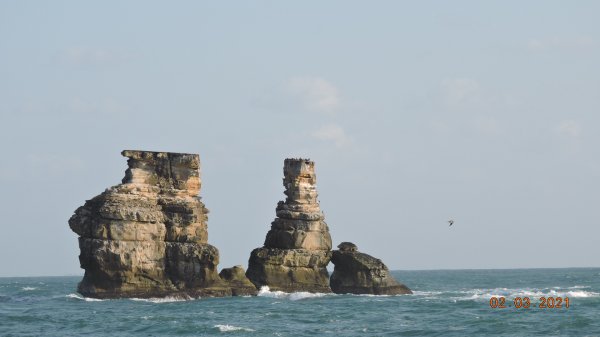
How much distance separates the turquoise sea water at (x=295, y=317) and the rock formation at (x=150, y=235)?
1190 mm

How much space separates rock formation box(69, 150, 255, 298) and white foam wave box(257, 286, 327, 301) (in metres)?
2.28

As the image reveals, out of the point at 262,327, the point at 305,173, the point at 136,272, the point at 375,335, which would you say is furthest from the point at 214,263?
the point at 375,335

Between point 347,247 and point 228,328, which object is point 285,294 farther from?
point 228,328

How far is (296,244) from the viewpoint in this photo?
63.8 metres

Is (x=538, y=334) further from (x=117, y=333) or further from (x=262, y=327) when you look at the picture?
(x=117, y=333)

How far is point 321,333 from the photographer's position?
44375mm

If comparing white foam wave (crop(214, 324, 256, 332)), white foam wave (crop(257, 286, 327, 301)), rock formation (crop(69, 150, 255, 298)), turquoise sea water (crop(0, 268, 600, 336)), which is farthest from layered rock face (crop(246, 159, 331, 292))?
white foam wave (crop(214, 324, 256, 332))

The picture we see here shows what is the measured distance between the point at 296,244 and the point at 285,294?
3226mm

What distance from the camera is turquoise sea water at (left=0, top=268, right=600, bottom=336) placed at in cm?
4488

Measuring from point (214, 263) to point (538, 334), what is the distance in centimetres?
2199
